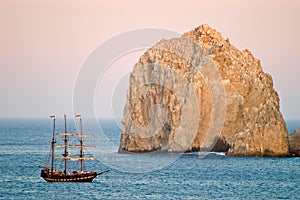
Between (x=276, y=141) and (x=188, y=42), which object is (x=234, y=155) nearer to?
(x=276, y=141)

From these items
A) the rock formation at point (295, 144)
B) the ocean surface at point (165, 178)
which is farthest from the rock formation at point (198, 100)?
the rock formation at point (295, 144)

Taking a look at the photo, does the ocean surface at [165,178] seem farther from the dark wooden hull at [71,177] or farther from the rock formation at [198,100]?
the rock formation at [198,100]

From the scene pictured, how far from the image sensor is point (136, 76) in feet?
462

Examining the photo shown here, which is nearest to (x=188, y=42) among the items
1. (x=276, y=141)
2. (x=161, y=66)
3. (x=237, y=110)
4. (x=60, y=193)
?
(x=161, y=66)

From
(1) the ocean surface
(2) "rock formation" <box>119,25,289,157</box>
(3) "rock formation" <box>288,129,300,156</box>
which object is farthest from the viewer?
(3) "rock formation" <box>288,129,300,156</box>

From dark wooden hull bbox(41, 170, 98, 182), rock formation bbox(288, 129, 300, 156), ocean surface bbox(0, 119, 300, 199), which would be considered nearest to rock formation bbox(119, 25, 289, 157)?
ocean surface bbox(0, 119, 300, 199)

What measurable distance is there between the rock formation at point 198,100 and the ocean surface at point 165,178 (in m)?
3.30

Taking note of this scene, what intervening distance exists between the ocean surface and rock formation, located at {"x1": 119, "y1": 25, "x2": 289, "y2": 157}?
10.8ft

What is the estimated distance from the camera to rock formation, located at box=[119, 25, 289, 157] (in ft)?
434

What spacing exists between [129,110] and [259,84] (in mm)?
22216

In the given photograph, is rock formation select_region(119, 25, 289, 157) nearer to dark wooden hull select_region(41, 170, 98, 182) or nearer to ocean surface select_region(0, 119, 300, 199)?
ocean surface select_region(0, 119, 300, 199)

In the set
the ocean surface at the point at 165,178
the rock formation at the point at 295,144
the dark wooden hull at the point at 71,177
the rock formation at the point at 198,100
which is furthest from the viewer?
the rock formation at the point at 295,144

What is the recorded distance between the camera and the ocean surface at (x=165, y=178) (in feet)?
289

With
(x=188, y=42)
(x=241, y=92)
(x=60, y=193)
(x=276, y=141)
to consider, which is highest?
(x=188, y=42)
